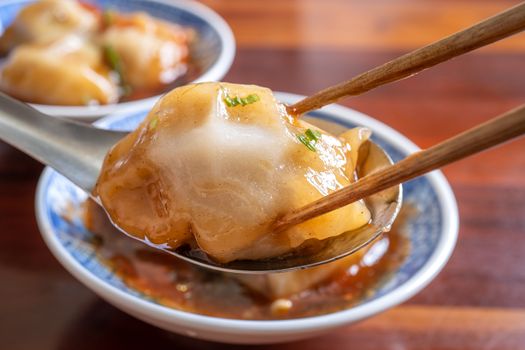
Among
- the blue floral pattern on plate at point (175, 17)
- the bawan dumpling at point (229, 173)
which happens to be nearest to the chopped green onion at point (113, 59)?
the blue floral pattern on plate at point (175, 17)

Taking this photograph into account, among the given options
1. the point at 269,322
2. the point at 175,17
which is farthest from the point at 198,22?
the point at 269,322

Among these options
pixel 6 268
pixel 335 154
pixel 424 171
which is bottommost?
pixel 6 268

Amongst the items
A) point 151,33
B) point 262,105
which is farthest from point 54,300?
point 151,33

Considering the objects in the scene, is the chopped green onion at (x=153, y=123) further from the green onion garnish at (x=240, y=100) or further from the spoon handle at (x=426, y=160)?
the spoon handle at (x=426, y=160)

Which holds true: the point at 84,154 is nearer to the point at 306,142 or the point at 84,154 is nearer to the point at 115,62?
the point at 306,142

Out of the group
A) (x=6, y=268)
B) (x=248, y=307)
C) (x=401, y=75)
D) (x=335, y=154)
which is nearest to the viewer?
(x=401, y=75)

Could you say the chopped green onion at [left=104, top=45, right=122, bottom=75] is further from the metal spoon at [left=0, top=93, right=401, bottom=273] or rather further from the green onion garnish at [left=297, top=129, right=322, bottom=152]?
the green onion garnish at [left=297, top=129, right=322, bottom=152]

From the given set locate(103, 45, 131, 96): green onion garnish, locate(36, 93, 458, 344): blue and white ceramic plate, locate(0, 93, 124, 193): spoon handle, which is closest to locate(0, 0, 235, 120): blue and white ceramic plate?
locate(103, 45, 131, 96): green onion garnish

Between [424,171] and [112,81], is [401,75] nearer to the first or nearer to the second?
[424,171]
